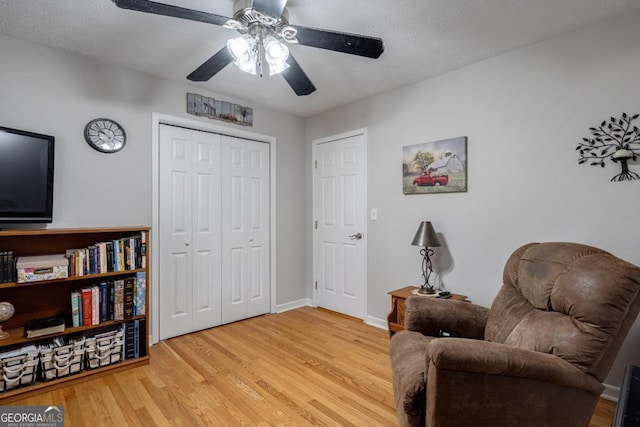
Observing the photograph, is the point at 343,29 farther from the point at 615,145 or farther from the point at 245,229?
the point at 245,229

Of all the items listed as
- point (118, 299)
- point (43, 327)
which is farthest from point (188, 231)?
point (43, 327)

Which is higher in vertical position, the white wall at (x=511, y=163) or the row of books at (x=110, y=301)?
the white wall at (x=511, y=163)

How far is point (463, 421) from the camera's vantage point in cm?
123

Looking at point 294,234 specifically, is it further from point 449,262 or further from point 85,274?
point 85,274

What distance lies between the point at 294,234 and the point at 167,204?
1.51 metres

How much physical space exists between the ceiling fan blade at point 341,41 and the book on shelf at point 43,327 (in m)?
2.36

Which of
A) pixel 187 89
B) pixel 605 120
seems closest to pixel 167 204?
pixel 187 89

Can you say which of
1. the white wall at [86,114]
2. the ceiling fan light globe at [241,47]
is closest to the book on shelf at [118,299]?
the white wall at [86,114]

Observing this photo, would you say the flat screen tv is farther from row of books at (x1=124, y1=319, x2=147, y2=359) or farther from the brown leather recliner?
the brown leather recliner

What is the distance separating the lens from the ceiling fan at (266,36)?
149cm

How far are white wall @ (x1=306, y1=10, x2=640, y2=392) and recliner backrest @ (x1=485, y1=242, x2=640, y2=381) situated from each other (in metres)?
0.63

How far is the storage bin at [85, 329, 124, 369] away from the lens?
2225 millimetres

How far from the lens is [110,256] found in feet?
7.63

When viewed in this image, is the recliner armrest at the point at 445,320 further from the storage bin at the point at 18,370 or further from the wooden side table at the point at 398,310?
the storage bin at the point at 18,370
